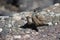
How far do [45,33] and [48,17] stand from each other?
14.9 inches

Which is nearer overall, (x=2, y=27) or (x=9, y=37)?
(x=9, y=37)

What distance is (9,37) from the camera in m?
2.71

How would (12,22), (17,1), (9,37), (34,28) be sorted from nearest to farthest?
(9,37) → (34,28) → (12,22) → (17,1)

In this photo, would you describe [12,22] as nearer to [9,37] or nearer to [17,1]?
[9,37]

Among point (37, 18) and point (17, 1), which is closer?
point (37, 18)

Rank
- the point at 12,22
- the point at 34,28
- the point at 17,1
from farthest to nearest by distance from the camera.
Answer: the point at 17,1 < the point at 12,22 < the point at 34,28

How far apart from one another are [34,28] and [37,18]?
5.0 inches

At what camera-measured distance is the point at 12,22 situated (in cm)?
313

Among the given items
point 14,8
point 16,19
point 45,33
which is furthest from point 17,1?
point 45,33

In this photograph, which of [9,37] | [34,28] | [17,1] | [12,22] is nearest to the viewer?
[9,37]

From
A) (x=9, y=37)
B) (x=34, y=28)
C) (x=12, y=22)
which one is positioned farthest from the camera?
(x=12, y=22)

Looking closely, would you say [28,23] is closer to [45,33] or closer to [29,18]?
[29,18]

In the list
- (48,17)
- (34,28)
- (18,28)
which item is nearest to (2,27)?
(18,28)

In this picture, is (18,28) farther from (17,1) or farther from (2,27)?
(17,1)
